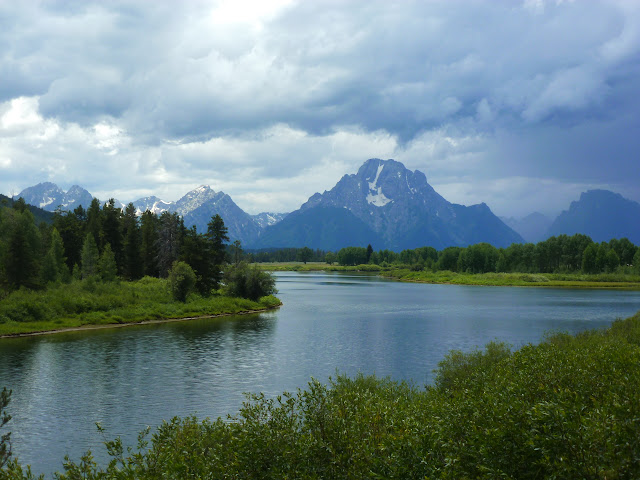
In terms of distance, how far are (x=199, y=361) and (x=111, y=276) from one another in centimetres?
5609

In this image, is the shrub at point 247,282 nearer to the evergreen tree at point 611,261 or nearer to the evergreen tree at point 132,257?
the evergreen tree at point 132,257

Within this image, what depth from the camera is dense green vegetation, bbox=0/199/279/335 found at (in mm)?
64875

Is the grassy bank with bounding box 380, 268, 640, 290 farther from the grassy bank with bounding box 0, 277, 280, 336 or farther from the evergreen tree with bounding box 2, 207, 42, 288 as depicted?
the evergreen tree with bounding box 2, 207, 42, 288

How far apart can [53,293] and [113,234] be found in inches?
2024

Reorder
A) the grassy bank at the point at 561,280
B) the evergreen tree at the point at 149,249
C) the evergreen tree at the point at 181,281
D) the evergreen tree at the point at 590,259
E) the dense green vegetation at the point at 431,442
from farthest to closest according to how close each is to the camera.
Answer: the evergreen tree at the point at 590,259 < the grassy bank at the point at 561,280 < the evergreen tree at the point at 149,249 < the evergreen tree at the point at 181,281 < the dense green vegetation at the point at 431,442

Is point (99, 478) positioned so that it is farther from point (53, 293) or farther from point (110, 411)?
point (53, 293)

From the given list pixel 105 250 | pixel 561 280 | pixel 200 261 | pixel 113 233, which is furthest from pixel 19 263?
pixel 561 280

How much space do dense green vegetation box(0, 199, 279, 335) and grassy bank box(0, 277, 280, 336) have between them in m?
0.11

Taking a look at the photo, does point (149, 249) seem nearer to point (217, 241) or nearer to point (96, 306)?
point (217, 241)

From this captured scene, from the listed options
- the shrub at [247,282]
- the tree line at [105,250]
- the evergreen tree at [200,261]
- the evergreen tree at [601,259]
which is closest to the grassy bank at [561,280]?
the evergreen tree at [601,259]

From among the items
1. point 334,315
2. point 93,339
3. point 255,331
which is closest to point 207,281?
point 334,315

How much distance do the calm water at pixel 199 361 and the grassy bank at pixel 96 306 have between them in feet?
18.2

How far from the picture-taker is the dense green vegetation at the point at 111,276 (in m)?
64.9

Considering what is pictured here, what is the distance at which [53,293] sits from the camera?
69.6 metres
